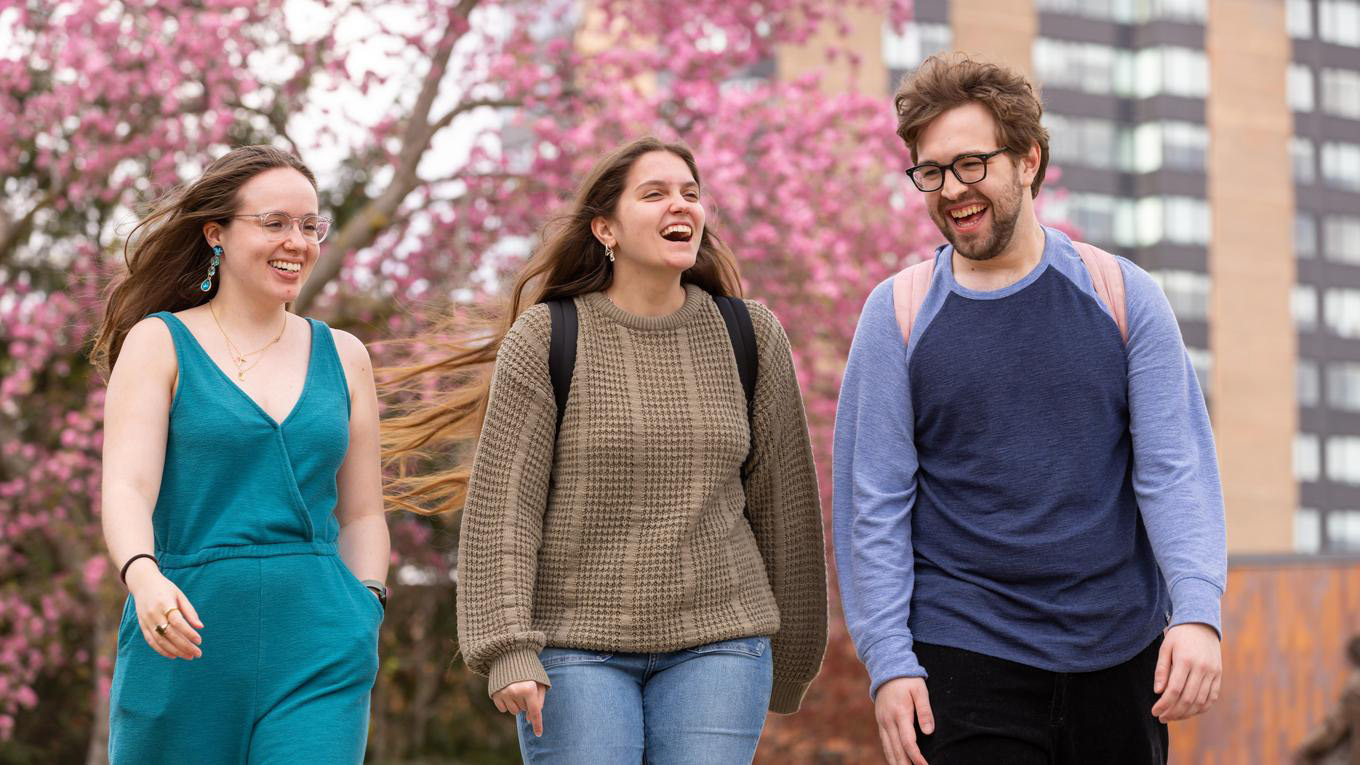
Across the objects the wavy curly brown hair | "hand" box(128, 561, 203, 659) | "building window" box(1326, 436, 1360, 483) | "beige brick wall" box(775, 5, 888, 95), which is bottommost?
"building window" box(1326, 436, 1360, 483)

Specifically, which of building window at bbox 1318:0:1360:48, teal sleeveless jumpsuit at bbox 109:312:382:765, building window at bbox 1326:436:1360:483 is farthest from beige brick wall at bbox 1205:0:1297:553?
teal sleeveless jumpsuit at bbox 109:312:382:765

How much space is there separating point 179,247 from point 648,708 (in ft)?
4.90

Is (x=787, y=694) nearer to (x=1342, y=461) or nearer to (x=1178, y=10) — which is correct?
(x=1178, y=10)

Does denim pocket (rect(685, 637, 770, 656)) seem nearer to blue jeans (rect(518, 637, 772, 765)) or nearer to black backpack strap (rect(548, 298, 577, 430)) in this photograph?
blue jeans (rect(518, 637, 772, 765))

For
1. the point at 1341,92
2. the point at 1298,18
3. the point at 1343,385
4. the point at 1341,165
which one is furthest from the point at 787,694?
the point at 1341,92

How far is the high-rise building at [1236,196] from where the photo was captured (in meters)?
56.2

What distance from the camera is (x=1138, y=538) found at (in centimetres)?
372

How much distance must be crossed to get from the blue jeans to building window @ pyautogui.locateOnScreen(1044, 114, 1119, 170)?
5580 centimetres

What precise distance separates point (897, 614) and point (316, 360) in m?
1.41

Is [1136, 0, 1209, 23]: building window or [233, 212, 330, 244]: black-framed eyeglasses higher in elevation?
[1136, 0, 1209, 23]: building window

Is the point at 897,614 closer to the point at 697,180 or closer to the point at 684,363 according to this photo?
the point at 684,363

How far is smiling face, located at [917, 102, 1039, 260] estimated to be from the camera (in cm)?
373

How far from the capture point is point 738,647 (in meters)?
3.89

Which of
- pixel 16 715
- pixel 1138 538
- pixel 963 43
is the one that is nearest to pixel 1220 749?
pixel 16 715
